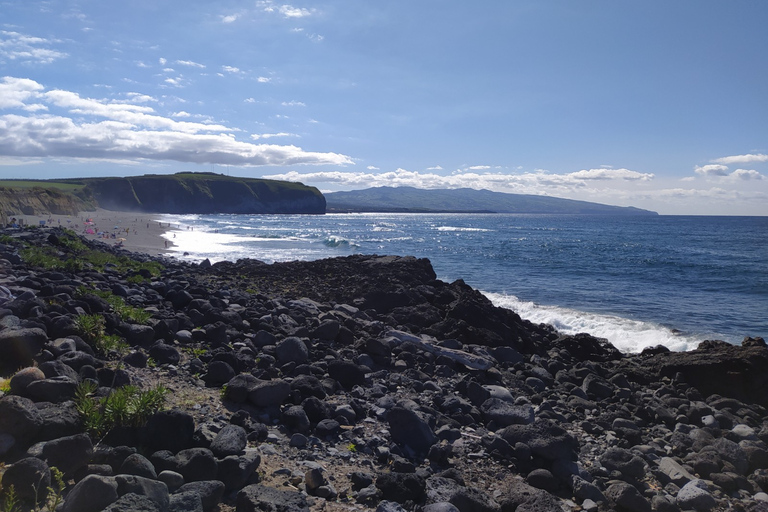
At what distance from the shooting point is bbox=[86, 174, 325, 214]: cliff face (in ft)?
447

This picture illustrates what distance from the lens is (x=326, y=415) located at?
20.9 ft

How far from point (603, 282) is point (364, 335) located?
2268 centimetres

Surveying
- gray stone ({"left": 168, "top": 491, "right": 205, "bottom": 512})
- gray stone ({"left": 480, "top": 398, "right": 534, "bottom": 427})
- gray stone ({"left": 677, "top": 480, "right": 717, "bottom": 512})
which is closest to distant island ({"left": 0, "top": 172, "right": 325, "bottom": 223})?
gray stone ({"left": 480, "top": 398, "right": 534, "bottom": 427})

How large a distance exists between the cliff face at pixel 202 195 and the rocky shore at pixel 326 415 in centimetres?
13072

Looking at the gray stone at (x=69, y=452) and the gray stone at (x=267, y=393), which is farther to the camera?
the gray stone at (x=267, y=393)

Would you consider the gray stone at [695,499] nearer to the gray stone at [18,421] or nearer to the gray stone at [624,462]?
the gray stone at [624,462]

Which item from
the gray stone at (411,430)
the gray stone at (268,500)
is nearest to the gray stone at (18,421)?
the gray stone at (268,500)

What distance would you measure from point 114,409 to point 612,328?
1634 centimetres

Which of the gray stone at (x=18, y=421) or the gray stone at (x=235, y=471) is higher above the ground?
the gray stone at (x=18, y=421)

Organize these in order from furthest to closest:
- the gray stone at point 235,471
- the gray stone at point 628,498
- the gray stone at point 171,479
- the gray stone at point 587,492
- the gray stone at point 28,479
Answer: the gray stone at point 587,492 < the gray stone at point 628,498 < the gray stone at point 235,471 < the gray stone at point 171,479 < the gray stone at point 28,479

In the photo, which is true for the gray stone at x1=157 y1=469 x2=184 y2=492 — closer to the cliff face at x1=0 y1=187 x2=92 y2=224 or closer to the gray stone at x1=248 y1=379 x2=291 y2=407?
the gray stone at x1=248 y1=379 x2=291 y2=407

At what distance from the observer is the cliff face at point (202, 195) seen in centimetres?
13638

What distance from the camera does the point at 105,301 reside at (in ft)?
28.5

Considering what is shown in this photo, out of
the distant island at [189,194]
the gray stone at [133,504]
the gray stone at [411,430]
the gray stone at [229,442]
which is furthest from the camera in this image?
the distant island at [189,194]
